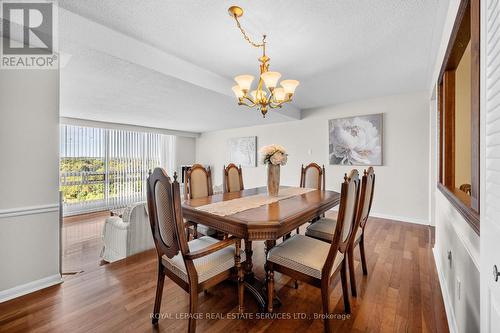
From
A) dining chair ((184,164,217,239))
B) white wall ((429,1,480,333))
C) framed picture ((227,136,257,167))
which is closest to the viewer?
white wall ((429,1,480,333))

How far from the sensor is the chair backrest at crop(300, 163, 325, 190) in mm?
3256

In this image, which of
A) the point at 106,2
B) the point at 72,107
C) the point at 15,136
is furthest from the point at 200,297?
the point at 72,107

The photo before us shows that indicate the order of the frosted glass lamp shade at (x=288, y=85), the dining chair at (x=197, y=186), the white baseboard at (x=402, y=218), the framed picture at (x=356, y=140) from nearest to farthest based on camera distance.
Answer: the frosted glass lamp shade at (x=288, y=85)
the dining chair at (x=197, y=186)
the white baseboard at (x=402, y=218)
the framed picture at (x=356, y=140)

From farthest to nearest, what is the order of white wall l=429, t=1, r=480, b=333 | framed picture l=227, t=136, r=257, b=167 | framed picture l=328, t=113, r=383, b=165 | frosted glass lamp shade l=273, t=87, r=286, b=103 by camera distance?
framed picture l=227, t=136, r=257, b=167
framed picture l=328, t=113, r=383, b=165
frosted glass lamp shade l=273, t=87, r=286, b=103
white wall l=429, t=1, r=480, b=333

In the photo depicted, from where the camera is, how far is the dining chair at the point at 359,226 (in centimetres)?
179

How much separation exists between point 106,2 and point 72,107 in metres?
3.30

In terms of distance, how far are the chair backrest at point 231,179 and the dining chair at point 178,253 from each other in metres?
1.45

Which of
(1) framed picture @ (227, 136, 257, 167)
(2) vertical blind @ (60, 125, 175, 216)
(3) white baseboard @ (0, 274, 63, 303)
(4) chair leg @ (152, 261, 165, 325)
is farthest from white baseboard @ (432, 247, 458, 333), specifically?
(2) vertical blind @ (60, 125, 175, 216)

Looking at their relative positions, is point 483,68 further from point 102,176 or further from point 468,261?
point 102,176

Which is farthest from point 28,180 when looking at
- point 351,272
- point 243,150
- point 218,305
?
point 243,150

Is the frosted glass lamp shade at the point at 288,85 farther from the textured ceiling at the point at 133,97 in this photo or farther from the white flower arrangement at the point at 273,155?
the textured ceiling at the point at 133,97

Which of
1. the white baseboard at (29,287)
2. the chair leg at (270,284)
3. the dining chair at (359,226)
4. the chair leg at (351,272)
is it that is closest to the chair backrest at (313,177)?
the dining chair at (359,226)

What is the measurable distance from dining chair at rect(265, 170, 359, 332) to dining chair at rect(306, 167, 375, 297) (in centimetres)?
18

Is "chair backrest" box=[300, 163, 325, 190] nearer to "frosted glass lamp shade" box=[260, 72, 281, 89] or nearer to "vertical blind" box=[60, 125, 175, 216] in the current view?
"frosted glass lamp shade" box=[260, 72, 281, 89]
